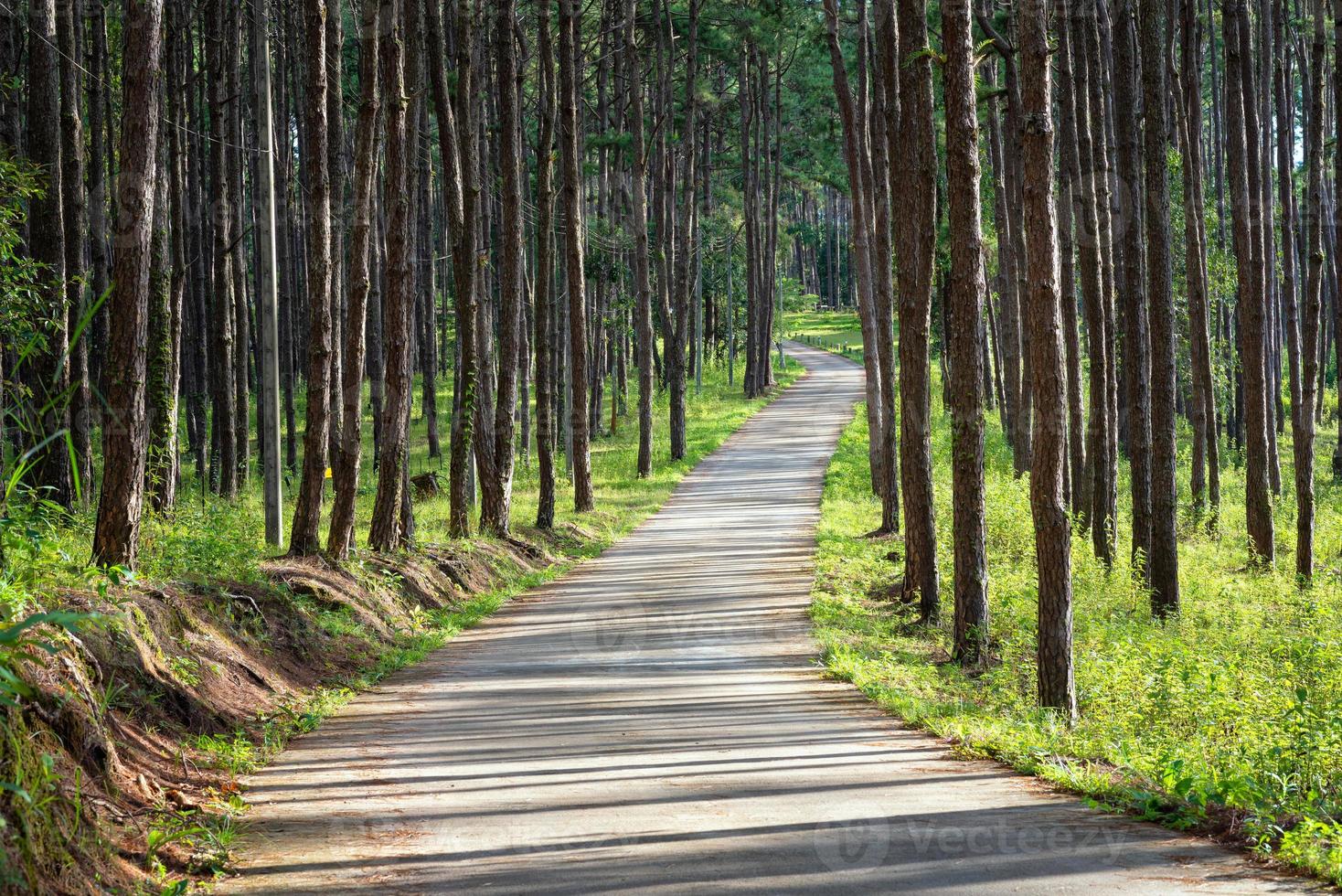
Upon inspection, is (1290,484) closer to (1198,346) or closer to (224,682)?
(1198,346)

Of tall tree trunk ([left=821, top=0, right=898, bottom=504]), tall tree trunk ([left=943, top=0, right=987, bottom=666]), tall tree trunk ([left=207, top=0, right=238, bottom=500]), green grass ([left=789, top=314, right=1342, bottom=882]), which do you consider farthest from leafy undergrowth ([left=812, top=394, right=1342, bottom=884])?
tall tree trunk ([left=207, top=0, right=238, bottom=500])

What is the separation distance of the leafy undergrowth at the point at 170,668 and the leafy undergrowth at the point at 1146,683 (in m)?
4.78

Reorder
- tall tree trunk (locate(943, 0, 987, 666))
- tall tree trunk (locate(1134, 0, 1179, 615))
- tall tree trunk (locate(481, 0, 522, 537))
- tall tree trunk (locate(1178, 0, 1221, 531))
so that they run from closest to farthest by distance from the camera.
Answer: tall tree trunk (locate(943, 0, 987, 666)), tall tree trunk (locate(1134, 0, 1179, 615)), tall tree trunk (locate(1178, 0, 1221, 531)), tall tree trunk (locate(481, 0, 522, 537))

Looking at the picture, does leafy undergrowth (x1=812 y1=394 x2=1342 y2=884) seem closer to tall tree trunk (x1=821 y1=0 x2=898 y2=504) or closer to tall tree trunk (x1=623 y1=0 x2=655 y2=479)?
tall tree trunk (x1=821 y1=0 x2=898 y2=504)

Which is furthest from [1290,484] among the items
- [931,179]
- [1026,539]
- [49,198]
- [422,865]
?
[422,865]

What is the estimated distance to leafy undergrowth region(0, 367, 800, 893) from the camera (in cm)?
525

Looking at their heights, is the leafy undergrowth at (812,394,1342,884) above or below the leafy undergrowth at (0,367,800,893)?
below

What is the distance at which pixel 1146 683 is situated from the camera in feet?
34.2

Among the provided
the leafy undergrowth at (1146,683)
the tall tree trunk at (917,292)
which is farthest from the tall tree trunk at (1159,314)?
the tall tree trunk at (917,292)

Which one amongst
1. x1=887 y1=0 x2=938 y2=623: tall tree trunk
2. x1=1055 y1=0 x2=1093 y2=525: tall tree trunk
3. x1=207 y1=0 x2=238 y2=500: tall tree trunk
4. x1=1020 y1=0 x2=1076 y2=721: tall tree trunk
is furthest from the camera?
x1=207 y1=0 x2=238 y2=500: tall tree trunk

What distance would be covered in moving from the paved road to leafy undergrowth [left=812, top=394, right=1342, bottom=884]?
33 centimetres

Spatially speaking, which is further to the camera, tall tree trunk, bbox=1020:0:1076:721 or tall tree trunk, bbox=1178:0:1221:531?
tall tree trunk, bbox=1178:0:1221:531

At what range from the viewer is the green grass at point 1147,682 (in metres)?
7.08

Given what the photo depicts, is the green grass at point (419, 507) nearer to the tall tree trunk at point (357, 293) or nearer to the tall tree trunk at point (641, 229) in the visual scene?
the tall tree trunk at point (357, 293)
